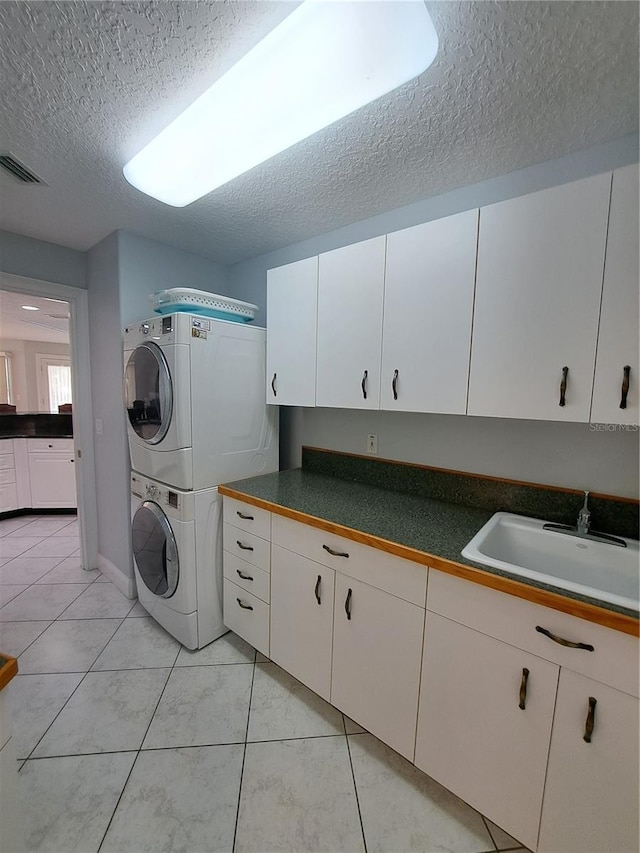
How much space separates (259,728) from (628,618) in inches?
57.2

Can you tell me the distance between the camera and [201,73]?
1.06m

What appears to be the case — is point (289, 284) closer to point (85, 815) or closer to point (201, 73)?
point (201, 73)

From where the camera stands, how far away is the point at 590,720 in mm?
878

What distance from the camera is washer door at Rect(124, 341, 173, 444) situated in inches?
67.3

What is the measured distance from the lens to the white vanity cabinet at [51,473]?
3.80 metres

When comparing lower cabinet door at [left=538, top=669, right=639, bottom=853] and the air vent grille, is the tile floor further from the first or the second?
the air vent grille

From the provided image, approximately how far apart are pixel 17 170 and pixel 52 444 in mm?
3124

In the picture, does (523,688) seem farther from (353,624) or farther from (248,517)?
(248,517)

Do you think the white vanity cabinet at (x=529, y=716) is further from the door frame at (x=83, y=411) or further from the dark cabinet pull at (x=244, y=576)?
the door frame at (x=83, y=411)

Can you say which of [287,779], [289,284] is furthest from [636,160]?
[287,779]

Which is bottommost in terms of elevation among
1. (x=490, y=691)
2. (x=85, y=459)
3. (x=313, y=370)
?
(x=490, y=691)

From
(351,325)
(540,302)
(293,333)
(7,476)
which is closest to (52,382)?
(7,476)

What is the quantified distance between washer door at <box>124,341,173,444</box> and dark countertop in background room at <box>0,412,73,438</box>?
2455 millimetres

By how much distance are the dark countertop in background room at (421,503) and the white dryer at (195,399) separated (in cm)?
21
